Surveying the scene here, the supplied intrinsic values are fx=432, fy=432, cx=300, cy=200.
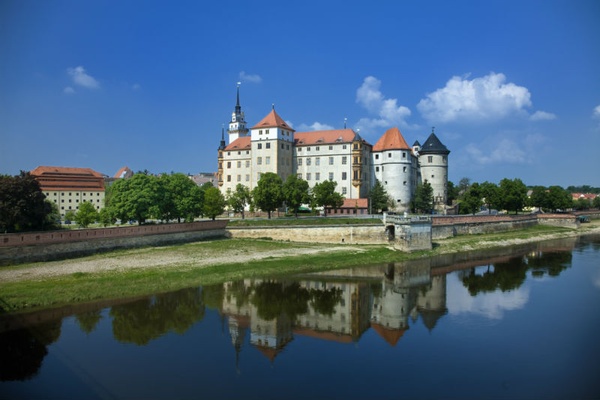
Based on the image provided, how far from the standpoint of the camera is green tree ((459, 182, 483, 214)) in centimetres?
7438

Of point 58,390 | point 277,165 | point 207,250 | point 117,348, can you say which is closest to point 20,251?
point 207,250

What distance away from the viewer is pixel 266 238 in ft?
169

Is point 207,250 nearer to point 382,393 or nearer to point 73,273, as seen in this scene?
point 73,273

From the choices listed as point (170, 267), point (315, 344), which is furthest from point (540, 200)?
point (315, 344)

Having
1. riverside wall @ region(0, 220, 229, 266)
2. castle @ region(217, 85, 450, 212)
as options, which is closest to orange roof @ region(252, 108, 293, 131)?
castle @ region(217, 85, 450, 212)

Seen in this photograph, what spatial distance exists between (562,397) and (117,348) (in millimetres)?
17874

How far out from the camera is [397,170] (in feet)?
234

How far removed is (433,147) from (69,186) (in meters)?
73.1

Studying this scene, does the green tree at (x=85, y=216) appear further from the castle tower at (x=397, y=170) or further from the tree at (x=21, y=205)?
the castle tower at (x=397, y=170)

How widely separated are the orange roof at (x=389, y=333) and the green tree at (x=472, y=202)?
56890 millimetres

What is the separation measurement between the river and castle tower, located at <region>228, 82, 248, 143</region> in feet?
207

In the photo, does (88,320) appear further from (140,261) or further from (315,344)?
(140,261)

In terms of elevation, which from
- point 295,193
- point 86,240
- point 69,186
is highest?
point 69,186

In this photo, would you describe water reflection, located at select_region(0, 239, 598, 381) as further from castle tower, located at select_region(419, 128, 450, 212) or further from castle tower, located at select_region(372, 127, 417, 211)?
castle tower, located at select_region(419, 128, 450, 212)
